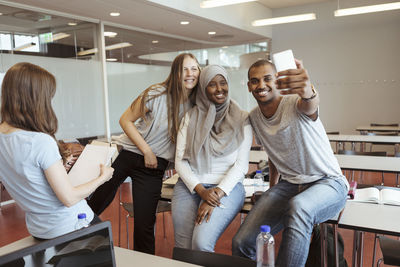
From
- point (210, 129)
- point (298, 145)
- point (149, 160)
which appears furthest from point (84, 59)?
point (298, 145)

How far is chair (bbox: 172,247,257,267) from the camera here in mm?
1407

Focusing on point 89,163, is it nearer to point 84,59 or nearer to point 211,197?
point 211,197

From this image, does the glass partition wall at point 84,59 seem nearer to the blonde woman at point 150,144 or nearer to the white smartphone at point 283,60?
the blonde woman at point 150,144

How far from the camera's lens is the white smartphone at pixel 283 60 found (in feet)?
5.25

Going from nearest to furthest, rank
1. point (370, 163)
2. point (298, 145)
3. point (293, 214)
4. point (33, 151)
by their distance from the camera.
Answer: point (33, 151), point (293, 214), point (298, 145), point (370, 163)

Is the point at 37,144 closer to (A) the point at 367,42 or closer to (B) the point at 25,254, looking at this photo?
(B) the point at 25,254

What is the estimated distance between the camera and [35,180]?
1636 millimetres

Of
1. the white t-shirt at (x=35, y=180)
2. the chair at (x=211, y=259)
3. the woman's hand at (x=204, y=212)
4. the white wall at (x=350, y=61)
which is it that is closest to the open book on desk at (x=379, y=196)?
the woman's hand at (x=204, y=212)

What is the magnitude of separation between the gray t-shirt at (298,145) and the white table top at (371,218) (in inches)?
8.4

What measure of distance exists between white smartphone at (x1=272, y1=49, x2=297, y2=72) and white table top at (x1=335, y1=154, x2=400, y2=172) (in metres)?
2.16

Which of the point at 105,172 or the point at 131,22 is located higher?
the point at 131,22

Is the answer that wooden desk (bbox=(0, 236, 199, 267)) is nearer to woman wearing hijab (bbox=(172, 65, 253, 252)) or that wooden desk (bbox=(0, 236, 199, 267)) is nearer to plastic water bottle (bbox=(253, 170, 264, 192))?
woman wearing hijab (bbox=(172, 65, 253, 252))

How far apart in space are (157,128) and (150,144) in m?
0.13

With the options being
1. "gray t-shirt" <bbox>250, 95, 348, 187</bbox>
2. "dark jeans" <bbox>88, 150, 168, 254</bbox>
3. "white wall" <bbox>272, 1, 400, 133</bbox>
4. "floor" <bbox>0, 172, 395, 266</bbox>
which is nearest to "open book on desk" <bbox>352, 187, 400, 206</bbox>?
"gray t-shirt" <bbox>250, 95, 348, 187</bbox>
